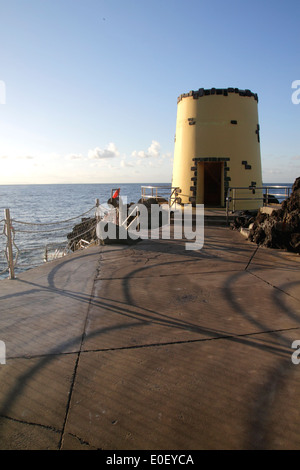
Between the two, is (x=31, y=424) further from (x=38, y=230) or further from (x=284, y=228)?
(x=38, y=230)

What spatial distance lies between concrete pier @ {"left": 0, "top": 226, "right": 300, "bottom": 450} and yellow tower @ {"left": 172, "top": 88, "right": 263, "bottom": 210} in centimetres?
1064

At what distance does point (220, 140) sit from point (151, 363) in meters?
14.3

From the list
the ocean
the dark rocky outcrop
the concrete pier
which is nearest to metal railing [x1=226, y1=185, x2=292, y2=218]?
the dark rocky outcrop

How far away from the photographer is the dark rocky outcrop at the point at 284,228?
8.05m

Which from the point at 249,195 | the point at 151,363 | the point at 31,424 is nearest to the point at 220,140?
the point at 249,195

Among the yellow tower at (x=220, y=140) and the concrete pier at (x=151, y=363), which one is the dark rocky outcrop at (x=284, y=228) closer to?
the concrete pier at (x=151, y=363)

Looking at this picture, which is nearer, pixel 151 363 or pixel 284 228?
pixel 151 363

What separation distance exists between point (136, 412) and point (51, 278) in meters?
4.16

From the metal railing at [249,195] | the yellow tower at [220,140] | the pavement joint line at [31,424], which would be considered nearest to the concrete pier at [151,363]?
the pavement joint line at [31,424]

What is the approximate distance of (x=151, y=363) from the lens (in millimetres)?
3010

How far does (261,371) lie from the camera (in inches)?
112

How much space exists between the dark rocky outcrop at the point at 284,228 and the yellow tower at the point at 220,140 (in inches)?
279

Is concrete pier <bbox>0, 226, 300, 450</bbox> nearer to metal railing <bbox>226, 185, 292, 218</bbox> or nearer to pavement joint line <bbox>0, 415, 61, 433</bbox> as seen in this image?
pavement joint line <bbox>0, 415, 61, 433</bbox>
